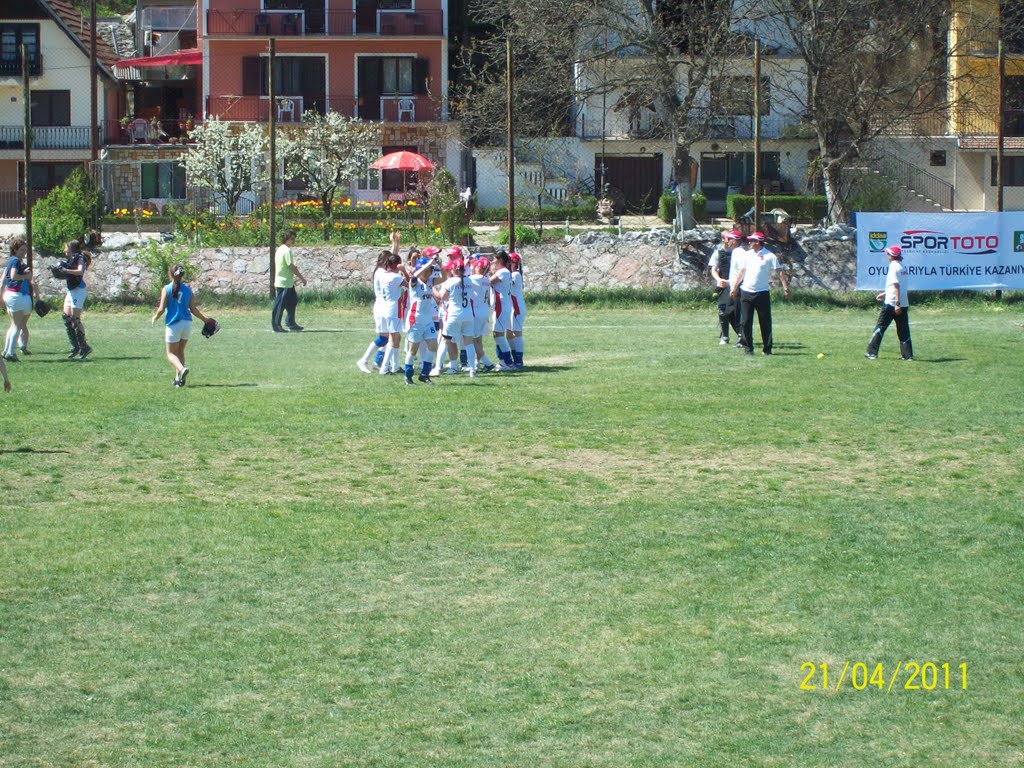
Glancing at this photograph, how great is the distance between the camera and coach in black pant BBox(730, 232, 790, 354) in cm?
2041

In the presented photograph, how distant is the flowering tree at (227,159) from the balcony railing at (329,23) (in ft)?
20.2

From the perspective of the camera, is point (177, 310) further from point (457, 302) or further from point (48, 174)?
point (48, 174)

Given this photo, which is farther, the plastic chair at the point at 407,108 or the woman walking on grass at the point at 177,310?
the plastic chair at the point at 407,108

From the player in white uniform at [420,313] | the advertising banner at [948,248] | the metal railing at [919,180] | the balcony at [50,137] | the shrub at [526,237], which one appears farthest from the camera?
the balcony at [50,137]

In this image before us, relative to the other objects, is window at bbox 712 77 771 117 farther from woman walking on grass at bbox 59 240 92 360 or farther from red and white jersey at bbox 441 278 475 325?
red and white jersey at bbox 441 278 475 325

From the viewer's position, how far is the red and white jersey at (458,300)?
18234mm

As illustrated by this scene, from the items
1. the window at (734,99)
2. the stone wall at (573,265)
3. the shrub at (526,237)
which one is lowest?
the stone wall at (573,265)

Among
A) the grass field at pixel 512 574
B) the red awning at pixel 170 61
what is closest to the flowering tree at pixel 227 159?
the red awning at pixel 170 61

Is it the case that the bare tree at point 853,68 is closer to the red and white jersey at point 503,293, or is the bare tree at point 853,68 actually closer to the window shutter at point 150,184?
the red and white jersey at point 503,293

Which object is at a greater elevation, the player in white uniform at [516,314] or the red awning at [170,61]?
the red awning at [170,61]

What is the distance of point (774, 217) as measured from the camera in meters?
40.8

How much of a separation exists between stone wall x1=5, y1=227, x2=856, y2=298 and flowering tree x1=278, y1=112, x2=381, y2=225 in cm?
1482

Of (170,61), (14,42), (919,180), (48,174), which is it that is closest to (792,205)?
(919,180)

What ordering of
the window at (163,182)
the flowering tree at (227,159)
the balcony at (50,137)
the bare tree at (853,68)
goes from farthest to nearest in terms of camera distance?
the balcony at (50,137) → the window at (163,182) → the flowering tree at (227,159) → the bare tree at (853,68)
